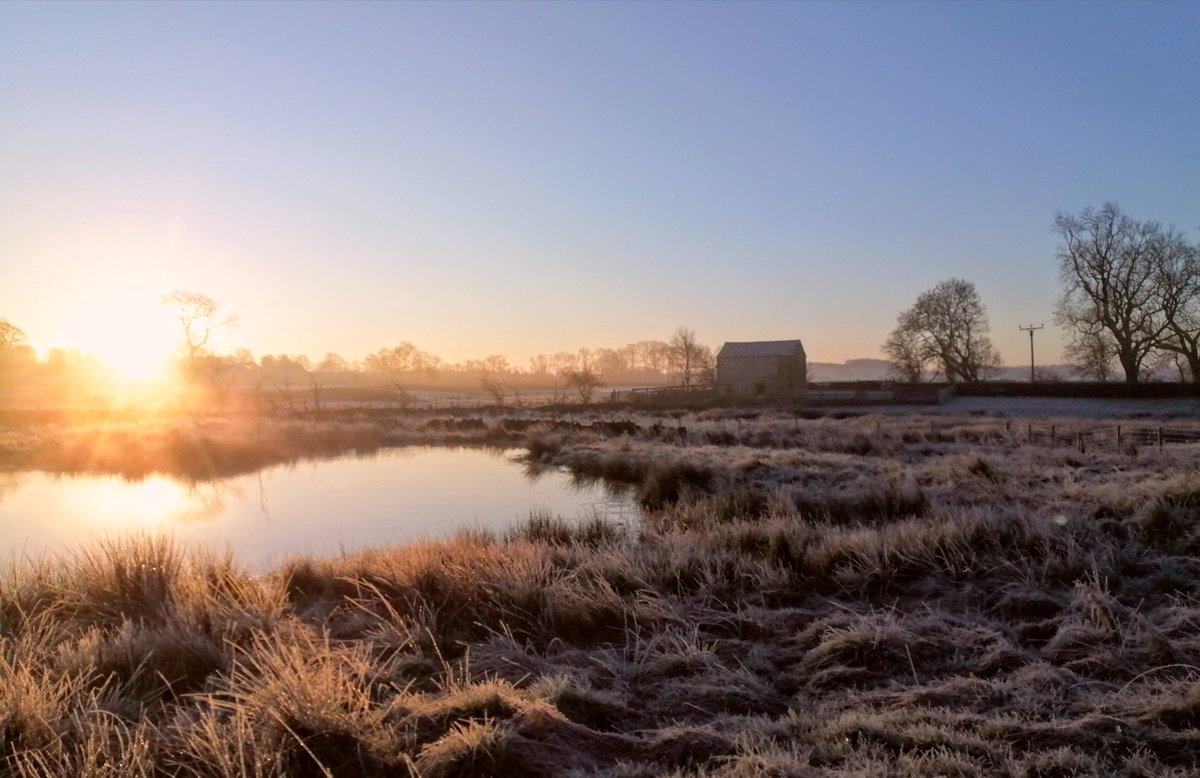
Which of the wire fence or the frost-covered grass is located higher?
the frost-covered grass

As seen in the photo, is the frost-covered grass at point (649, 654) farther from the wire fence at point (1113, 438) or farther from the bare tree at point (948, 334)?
the bare tree at point (948, 334)

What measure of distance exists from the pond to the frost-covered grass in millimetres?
3047

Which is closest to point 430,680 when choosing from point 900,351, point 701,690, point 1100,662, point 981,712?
point 701,690

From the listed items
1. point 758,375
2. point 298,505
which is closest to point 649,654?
point 298,505

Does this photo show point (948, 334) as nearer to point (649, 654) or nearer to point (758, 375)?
point (758, 375)

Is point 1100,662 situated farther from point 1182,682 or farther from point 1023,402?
point 1023,402

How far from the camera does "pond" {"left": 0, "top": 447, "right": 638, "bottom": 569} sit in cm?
1206

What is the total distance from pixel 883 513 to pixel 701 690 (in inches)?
280

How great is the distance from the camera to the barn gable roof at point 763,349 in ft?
181

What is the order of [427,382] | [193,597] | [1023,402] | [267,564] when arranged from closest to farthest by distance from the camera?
[193,597], [267,564], [1023,402], [427,382]

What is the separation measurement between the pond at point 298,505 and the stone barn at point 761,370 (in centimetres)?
3323

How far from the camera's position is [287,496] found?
1753 centimetres

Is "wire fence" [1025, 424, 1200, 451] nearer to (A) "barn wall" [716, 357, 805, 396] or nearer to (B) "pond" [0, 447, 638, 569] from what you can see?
(B) "pond" [0, 447, 638, 569]

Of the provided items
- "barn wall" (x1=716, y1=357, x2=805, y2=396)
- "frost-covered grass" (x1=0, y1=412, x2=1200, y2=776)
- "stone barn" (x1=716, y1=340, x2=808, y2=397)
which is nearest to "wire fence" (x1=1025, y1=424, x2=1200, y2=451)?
"frost-covered grass" (x1=0, y1=412, x2=1200, y2=776)
